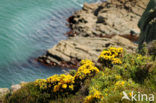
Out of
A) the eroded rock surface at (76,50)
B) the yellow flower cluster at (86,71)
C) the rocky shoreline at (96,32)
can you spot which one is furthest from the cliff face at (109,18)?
the yellow flower cluster at (86,71)

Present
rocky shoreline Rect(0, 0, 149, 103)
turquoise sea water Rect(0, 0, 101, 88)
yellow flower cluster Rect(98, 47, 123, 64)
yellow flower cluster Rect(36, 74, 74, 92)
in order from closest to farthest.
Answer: yellow flower cluster Rect(36, 74, 74, 92) → yellow flower cluster Rect(98, 47, 123, 64) → turquoise sea water Rect(0, 0, 101, 88) → rocky shoreline Rect(0, 0, 149, 103)

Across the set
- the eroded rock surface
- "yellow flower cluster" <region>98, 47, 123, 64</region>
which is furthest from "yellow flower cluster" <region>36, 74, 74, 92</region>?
the eroded rock surface

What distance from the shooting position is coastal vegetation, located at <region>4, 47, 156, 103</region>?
7762 millimetres

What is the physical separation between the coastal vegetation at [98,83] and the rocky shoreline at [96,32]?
7.50 meters

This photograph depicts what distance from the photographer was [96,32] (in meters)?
30.7

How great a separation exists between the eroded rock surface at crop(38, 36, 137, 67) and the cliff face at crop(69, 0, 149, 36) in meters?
4.20

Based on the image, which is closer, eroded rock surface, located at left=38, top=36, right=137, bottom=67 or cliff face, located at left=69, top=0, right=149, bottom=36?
eroded rock surface, located at left=38, top=36, right=137, bottom=67

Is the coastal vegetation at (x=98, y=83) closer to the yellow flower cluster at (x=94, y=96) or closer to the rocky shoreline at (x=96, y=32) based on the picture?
the yellow flower cluster at (x=94, y=96)

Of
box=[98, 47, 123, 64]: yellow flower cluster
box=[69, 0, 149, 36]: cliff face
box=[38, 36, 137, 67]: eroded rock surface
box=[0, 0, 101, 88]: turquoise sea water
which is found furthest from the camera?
box=[69, 0, 149, 36]: cliff face

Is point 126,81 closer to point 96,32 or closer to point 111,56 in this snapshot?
point 111,56

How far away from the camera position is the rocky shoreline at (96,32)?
78.7 ft

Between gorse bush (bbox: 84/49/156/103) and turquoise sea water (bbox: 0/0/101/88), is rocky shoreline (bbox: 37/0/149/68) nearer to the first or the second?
turquoise sea water (bbox: 0/0/101/88)

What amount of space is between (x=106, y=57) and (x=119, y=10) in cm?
2758

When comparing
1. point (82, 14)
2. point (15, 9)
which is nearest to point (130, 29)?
point (82, 14)
